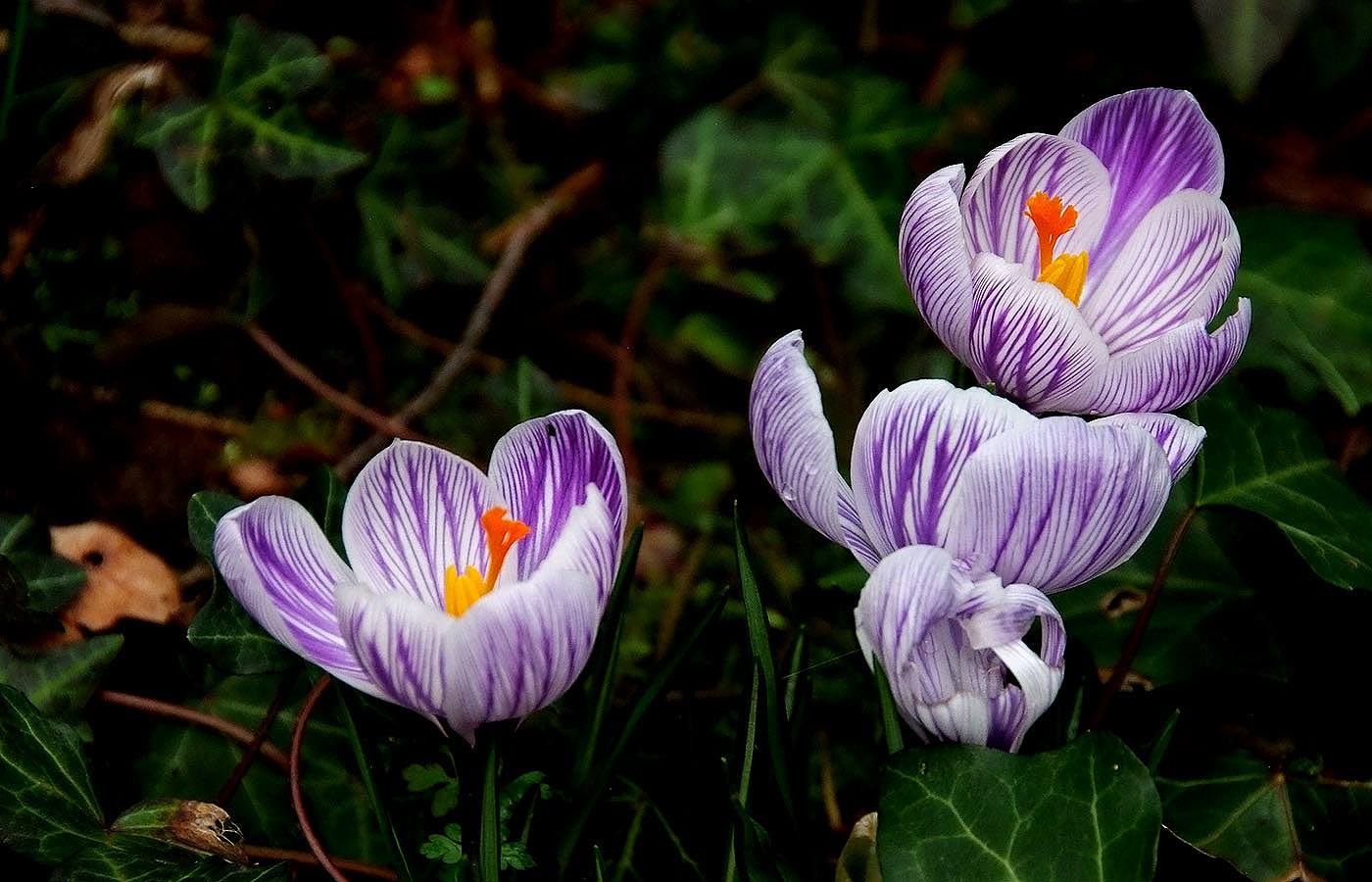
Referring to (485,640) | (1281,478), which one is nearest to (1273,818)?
(1281,478)

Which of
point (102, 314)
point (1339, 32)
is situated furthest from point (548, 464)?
point (1339, 32)

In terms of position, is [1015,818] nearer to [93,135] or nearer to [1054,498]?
[1054,498]

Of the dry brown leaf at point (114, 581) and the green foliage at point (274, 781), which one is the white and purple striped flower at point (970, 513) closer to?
the green foliage at point (274, 781)

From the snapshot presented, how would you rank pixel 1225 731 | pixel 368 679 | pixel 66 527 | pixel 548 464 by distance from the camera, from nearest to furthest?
pixel 368 679
pixel 548 464
pixel 1225 731
pixel 66 527

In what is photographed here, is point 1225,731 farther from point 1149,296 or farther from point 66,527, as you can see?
point 66,527

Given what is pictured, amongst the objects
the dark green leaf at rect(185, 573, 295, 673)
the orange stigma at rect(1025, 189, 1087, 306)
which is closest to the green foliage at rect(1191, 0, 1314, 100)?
the orange stigma at rect(1025, 189, 1087, 306)

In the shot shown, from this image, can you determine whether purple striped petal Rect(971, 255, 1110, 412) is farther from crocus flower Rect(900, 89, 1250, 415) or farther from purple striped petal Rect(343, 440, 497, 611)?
purple striped petal Rect(343, 440, 497, 611)
